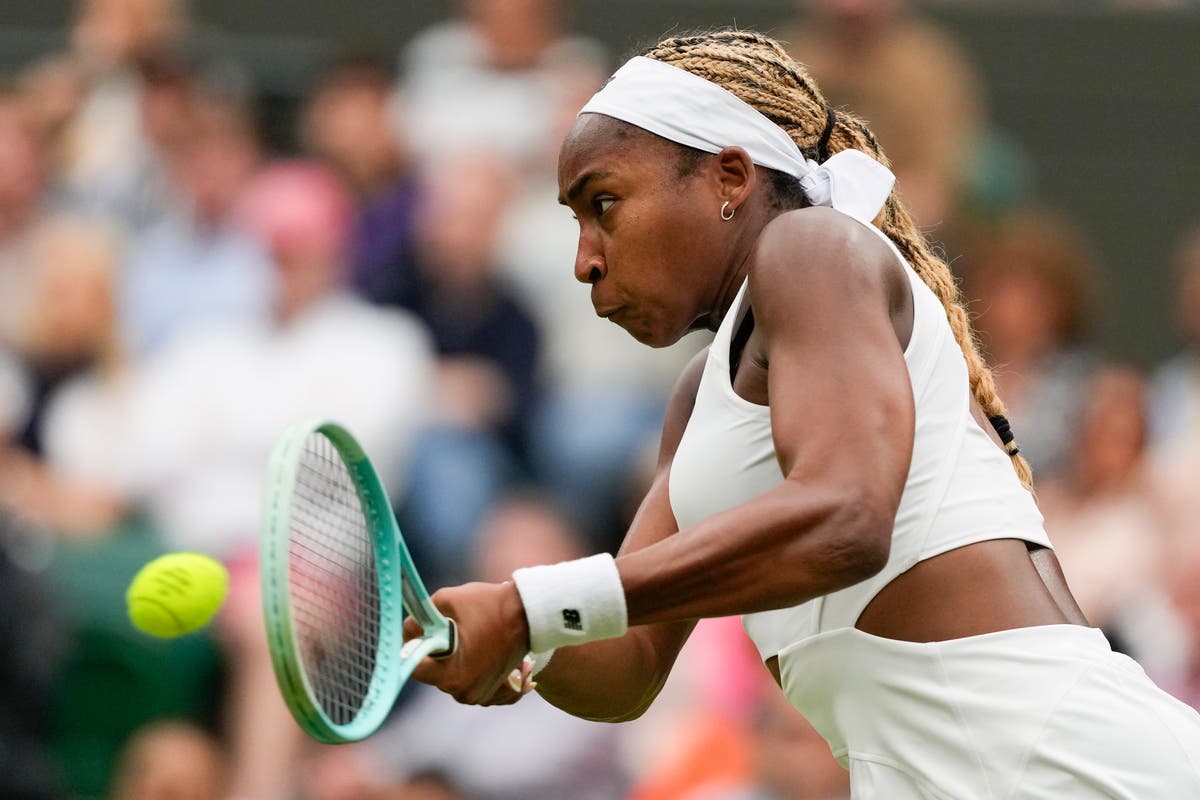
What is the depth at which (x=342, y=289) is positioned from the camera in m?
8.34

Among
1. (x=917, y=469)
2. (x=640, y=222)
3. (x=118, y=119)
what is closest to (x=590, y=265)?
(x=640, y=222)

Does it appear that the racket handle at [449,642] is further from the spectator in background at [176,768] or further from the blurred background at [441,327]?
the spectator in background at [176,768]

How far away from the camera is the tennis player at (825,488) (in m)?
3.03

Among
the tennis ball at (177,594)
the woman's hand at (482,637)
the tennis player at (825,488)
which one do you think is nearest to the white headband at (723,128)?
the tennis player at (825,488)

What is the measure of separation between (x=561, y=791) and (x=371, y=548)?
3538 mm

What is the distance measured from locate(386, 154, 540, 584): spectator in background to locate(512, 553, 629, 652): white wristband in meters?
4.43

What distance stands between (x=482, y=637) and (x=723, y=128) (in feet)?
3.28

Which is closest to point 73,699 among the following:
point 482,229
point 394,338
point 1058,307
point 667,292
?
point 394,338

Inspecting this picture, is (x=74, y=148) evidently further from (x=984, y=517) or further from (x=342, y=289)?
(x=984, y=517)

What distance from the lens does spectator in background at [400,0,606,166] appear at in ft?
28.3

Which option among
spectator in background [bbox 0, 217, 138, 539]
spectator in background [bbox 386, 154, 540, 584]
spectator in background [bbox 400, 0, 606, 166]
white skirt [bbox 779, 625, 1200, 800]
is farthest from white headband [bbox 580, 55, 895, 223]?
spectator in background [bbox 400, 0, 606, 166]

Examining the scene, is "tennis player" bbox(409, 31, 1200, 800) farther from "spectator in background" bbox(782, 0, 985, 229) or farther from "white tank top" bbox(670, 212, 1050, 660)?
"spectator in background" bbox(782, 0, 985, 229)

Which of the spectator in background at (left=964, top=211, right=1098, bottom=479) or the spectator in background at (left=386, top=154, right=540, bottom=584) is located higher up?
the spectator in background at (left=964, top=211, right=1098, bottom=479)

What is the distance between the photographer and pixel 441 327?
8.11 m
